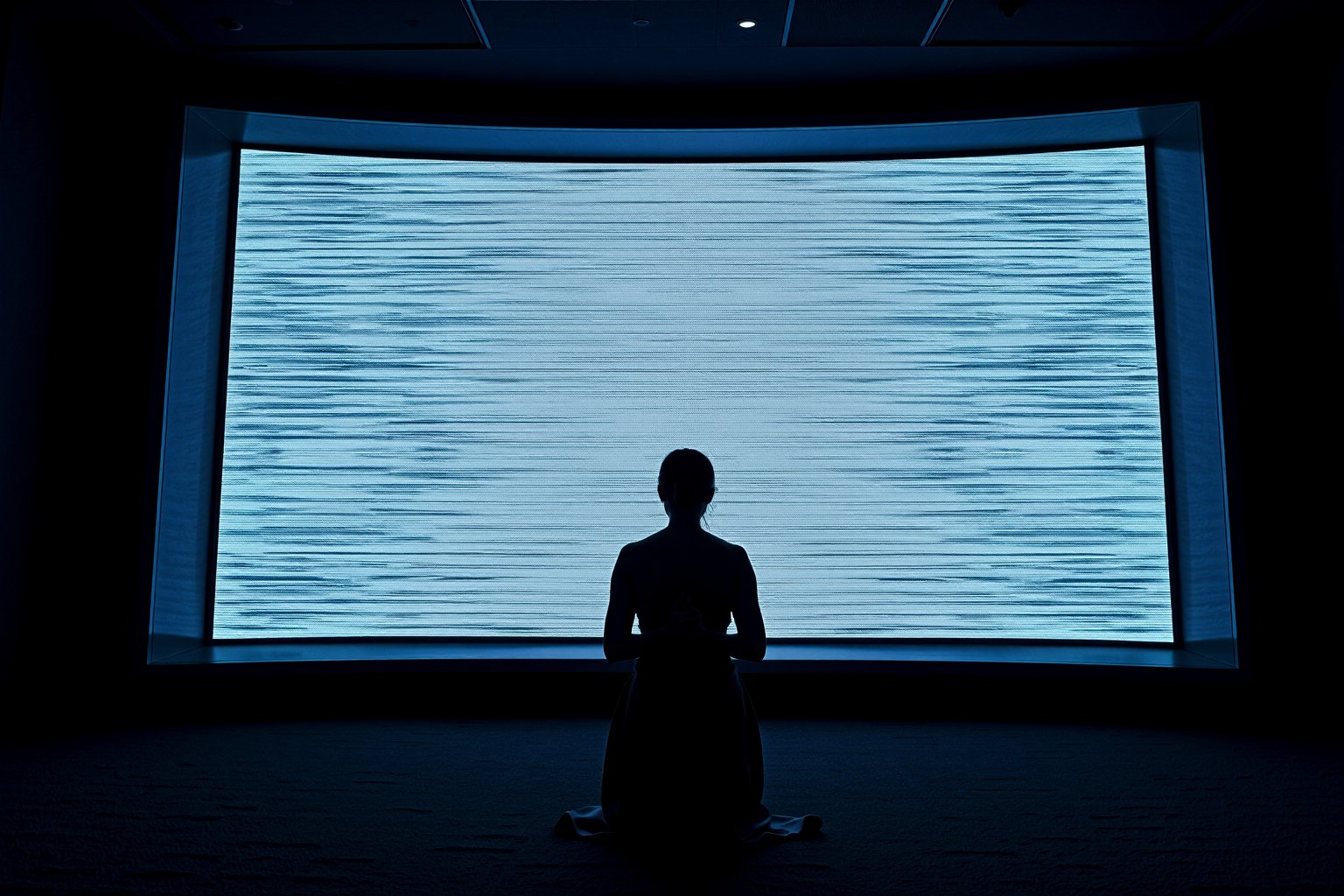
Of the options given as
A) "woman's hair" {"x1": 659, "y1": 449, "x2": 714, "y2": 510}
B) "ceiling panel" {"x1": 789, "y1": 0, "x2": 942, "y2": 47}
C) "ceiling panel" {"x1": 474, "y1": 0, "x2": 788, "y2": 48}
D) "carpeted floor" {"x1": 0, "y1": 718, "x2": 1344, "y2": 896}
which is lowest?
"carpeted floor" {"x1": 0, "y1": 718, "x2": 1344, "y2": 896}

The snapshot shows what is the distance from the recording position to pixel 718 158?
4.38 meters

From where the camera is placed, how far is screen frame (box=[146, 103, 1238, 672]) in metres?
3.72

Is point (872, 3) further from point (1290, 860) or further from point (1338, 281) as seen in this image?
point (1290, 860)

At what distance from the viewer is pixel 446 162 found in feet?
14.4

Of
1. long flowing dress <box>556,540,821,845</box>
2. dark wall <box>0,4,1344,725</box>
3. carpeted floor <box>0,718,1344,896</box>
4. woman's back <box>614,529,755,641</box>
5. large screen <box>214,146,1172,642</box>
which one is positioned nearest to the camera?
carpeted floor <box>0,718,1344,896</box>

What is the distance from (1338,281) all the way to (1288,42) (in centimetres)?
107

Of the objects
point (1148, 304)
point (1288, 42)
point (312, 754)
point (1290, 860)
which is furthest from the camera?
point (1148, 304)

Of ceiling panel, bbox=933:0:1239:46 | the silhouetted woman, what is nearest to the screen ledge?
the silhouetted woman

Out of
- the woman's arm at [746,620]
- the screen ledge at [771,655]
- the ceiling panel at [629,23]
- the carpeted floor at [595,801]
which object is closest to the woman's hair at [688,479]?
the woman's arm at [746,620]

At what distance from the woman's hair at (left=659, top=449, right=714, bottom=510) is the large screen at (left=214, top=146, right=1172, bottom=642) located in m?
1.95

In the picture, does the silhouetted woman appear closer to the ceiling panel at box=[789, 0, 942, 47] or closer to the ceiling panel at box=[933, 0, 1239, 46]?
the ceiling panel at box=[789, 0, 942, 47]

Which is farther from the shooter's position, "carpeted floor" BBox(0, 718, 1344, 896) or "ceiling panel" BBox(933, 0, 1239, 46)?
"ceiling panel" BBox(933, 0, 1239, 46)

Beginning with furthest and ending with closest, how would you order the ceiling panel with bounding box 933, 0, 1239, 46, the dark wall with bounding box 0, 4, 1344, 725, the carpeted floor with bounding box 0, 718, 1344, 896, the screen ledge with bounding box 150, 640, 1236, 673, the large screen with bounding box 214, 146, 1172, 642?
the large screen with bounding box 214, 146, 1172, 642 < the screen ledge with bounding box 150, 640, 1236, 673 < the dark wall with bounding box 0, 4, 1344, 725 < the ceiling panel with bounding box 933, 0, 1239, 46 < the carpeted floor with bounding box 0, 718, 1344, 896

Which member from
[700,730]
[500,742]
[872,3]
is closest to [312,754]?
[500,742]
